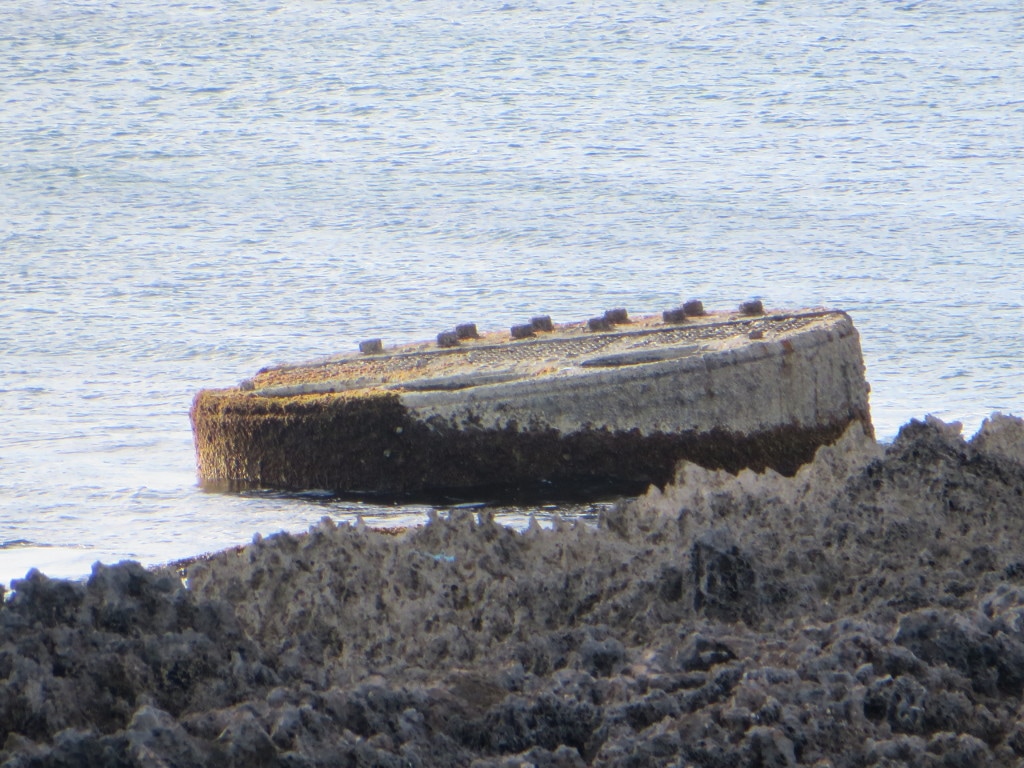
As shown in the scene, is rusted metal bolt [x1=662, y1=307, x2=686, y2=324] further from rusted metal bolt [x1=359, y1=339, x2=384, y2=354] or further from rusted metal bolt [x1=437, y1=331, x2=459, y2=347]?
rusted metal bolt [x1=359, y1=339, x2=384, y2=354]

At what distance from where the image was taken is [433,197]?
1527 centimetres

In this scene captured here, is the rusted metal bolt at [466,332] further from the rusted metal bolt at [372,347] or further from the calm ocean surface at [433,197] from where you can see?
the calm ocean surface at [433,197]

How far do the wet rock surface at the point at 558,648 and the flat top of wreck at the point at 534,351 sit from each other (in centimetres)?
252

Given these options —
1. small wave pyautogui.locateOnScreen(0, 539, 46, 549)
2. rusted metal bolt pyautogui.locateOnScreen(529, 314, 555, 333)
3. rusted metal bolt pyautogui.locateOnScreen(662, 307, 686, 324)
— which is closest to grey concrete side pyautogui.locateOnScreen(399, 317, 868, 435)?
rusted metal bolt pyautogui.locateOnScreen(662, 307, 686, 324)

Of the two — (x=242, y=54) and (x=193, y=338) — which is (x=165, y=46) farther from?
(x=193, y=338)

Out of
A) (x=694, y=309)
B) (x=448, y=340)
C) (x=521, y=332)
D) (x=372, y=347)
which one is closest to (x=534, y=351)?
(x=521, y=332)

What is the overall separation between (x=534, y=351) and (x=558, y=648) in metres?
3.82

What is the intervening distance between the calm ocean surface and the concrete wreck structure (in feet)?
0.77

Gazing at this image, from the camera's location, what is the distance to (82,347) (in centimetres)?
1139

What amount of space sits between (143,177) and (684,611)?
14.5 meters

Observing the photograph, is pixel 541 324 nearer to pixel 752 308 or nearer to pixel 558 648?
pixel 752 308

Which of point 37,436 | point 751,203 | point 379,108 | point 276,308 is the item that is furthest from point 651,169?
point 37,436

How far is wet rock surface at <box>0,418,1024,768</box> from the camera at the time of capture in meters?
2.11

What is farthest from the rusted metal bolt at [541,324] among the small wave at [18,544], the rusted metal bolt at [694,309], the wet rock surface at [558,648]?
the wet rock surface at [558,648]
